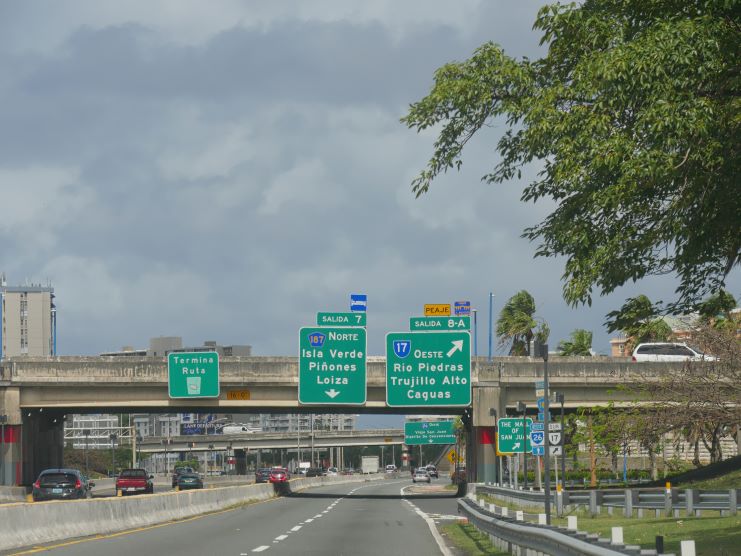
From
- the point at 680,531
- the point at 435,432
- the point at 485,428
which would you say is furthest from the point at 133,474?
the point at 680,531

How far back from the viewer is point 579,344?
8569cm

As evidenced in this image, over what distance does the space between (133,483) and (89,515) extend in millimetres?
34914

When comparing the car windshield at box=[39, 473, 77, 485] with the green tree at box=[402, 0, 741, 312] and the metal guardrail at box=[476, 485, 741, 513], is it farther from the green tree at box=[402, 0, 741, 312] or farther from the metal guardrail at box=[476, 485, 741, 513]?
the green tree at box=[402, 0, 741, 312]

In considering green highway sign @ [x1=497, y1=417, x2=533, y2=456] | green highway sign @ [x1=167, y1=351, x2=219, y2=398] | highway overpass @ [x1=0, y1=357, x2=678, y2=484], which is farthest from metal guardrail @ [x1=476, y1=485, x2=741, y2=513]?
green highway sign @ [x1=167, y1=351, x2=219, y2=398]

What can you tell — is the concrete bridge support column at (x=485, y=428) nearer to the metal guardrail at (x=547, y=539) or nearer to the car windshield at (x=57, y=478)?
the car windshield at (x=57, y=478)

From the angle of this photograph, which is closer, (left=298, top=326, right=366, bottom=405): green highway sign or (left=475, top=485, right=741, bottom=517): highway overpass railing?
(left=475, top=485, right=741, bottom=517): highway overpass railing

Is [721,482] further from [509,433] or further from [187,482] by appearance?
[187,482]

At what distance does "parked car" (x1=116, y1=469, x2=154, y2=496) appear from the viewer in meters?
59.3

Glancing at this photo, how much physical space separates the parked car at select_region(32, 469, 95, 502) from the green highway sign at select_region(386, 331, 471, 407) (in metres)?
16.3

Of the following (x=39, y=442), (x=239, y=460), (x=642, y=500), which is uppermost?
(x=39, y=442)

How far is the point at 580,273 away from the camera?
51.2 feet

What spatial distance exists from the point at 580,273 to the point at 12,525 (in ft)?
37.6

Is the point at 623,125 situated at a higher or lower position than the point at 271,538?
higher

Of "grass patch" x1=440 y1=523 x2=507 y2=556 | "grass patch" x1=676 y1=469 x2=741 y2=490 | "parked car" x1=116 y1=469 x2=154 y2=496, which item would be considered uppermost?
"grass patch" x1=440 y1=523 x2=507 y2=556
